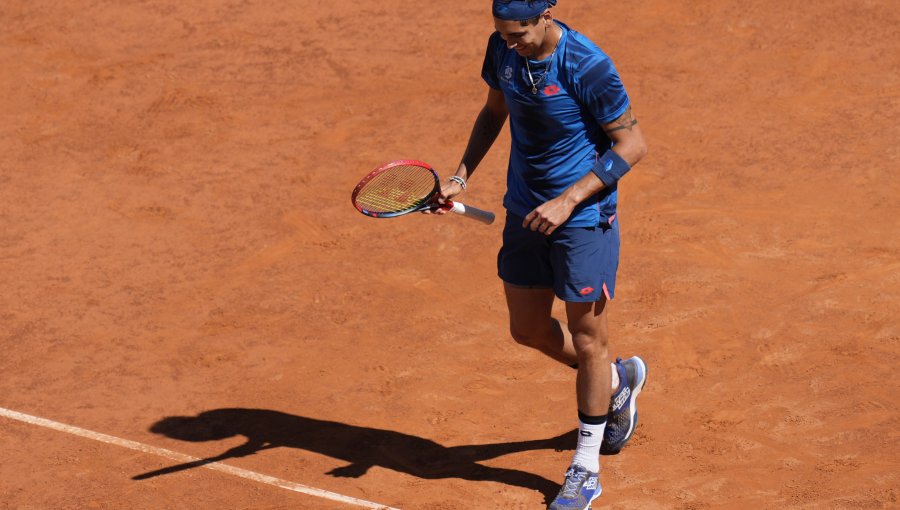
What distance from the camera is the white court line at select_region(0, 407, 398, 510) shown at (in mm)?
7215

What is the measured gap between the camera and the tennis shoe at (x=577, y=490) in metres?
6.88

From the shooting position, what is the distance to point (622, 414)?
7.43 metres

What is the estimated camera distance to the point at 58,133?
1145cm

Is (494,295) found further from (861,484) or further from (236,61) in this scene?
(236,61)

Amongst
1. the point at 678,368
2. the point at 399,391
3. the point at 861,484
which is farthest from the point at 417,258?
the point at 861,484

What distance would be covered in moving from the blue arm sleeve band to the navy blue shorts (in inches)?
13.0

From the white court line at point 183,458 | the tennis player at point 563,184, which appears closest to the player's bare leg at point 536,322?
the tennis player at point 563,184

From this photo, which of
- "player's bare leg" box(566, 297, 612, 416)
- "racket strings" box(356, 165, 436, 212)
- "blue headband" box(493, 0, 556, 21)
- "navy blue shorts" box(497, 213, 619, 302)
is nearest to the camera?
"blue headband" box(493, 0, 556, 21)

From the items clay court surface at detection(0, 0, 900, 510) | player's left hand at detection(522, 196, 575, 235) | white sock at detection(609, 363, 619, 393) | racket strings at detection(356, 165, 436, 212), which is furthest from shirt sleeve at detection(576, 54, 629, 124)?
clay court surface at detection(0, 0, 900, 510)

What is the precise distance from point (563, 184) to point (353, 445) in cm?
213

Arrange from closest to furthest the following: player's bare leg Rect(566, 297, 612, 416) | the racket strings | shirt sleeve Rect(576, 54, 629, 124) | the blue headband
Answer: the blue headband < shirt sleeve Rect(576, 54, 629, 124) < player's bare leg Rect(566, 297, 612, 416) < the racket strings

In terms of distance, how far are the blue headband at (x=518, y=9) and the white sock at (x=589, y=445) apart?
2.21 metres

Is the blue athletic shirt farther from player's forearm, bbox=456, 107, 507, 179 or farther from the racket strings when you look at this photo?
the racket strings

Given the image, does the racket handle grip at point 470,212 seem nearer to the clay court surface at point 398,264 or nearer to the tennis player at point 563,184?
the tennis player at point 563,184
